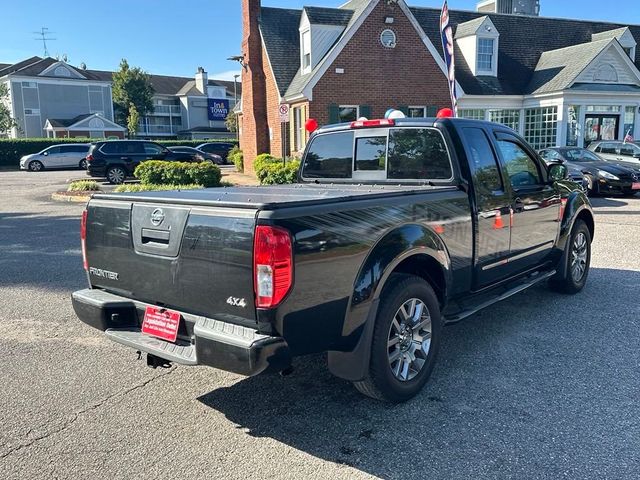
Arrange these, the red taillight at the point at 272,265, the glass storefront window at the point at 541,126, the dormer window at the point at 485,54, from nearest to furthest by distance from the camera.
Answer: the red taillight at the point at 272,265
the glass storefront window at the point at 541,126
the dormer window at the point at 485,54

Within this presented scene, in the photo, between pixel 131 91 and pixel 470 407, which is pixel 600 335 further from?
pixel 131 91

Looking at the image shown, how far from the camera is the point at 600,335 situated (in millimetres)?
4738

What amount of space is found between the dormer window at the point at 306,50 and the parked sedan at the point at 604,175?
392 inches

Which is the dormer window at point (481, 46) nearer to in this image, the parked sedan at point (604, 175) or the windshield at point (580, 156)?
the windshield at point (580, 156)

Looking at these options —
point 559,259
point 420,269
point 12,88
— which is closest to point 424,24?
point 559,259

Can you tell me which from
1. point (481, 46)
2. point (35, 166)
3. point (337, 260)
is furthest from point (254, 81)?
point (337, 260)

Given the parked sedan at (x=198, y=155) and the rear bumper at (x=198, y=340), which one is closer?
the rear bumper at (x=198, y=340)

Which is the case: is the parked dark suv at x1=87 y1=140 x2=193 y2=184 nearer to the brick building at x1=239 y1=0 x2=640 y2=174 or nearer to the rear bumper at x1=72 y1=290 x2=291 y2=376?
the brick building at x1=239 y1=0 x2=640 y2=174

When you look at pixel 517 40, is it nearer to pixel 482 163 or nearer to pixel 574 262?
pixel 574 262

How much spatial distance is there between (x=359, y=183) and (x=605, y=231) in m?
7.13

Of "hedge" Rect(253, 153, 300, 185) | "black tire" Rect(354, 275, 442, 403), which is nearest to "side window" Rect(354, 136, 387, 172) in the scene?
"black tire" Rect(354, 275, 442, 403)

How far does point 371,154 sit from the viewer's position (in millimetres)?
4758

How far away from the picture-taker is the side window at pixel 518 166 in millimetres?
4848

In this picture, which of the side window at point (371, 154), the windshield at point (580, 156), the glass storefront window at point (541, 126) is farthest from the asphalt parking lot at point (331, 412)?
the glass storefront window at point (541, 126)
